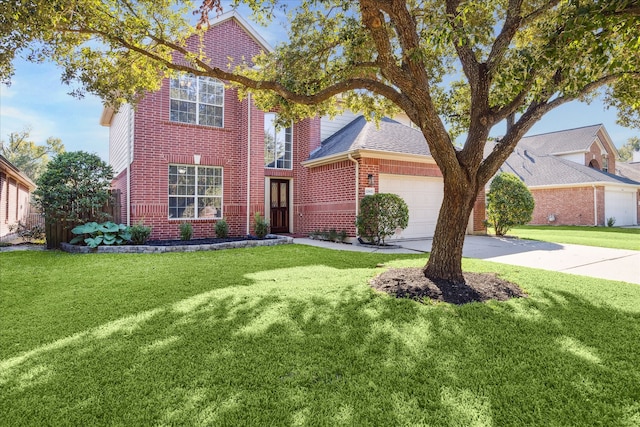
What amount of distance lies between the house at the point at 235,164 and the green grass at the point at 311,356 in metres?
6.19

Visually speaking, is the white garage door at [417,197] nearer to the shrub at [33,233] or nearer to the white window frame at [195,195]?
the white window frame at [195,195]

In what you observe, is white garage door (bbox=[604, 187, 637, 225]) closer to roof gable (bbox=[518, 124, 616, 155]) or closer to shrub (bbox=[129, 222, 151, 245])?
roof gable (bbox=[518, 124, 616, 155])

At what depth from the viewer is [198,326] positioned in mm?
3562

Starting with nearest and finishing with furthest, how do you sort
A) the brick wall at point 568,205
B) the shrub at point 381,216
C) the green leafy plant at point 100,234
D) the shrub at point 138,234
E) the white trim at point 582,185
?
1. the green leafy plant at point 100,234
2. the shrub at point 138,234
3. the shrub at point 381,216
4. the white trim at point 582,185
5. the brick wall at point 568,205

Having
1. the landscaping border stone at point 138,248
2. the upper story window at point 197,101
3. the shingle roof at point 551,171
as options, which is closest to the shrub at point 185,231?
the landscaping border stone at point 138,248

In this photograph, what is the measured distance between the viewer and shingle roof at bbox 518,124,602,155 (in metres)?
24.3

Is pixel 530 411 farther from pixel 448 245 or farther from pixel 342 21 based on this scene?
pixel 342 21

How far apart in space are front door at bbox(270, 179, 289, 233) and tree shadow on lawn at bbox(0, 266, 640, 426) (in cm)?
A: 1009

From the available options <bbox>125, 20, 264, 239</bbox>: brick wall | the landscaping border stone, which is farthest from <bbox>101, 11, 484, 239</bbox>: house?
the landscaping border stone

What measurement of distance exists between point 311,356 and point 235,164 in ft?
34.2

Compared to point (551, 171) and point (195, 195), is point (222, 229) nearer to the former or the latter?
point (195, 195)

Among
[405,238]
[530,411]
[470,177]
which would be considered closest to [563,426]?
[530,411]

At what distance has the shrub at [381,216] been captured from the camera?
10.1 meters

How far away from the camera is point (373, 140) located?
1177cm
